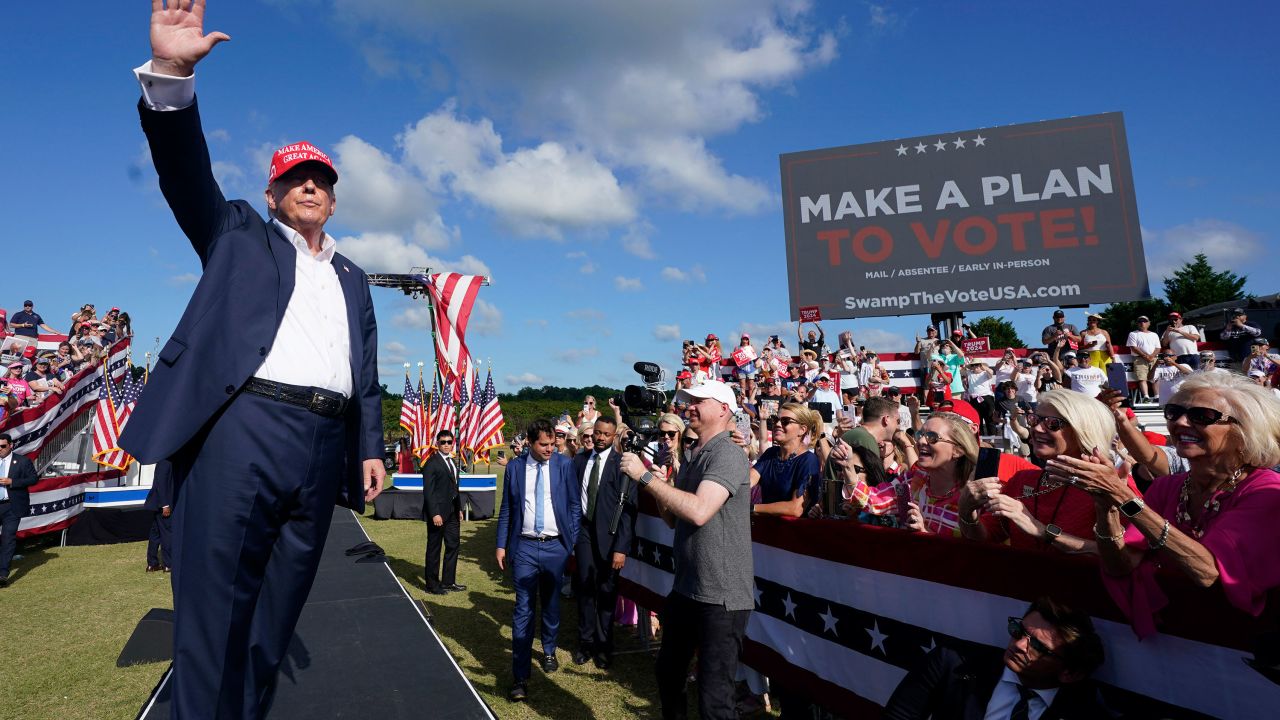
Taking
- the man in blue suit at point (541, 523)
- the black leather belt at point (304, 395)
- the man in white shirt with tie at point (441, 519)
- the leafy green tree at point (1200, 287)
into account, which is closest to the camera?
the black leather belt at point (304, 395)

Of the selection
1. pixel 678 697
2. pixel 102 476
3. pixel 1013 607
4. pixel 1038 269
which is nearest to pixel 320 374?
pixel 678 697

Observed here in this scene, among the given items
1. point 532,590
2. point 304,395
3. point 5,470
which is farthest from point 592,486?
point 5,470

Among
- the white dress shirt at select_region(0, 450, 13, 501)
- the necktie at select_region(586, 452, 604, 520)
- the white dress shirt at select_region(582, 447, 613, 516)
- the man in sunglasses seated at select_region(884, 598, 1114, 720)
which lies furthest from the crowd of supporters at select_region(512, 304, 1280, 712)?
the white dress shirt at select_region(0, 450, 13, 501)

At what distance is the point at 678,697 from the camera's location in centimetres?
338

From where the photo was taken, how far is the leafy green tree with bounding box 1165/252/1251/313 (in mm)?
46500

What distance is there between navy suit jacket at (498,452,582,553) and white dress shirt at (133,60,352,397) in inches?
129

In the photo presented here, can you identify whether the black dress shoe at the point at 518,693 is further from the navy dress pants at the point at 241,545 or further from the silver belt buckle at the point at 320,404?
the silver belt buckle at the point at 320,404

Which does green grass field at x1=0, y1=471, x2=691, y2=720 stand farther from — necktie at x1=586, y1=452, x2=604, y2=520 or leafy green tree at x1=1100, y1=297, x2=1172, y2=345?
leafy green tree at x1=1100, y1=297, x2=1172, y2=345

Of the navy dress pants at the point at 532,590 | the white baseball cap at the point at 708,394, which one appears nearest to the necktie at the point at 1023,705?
the white baseball cap at the point at 708,394

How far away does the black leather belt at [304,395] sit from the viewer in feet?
6.93

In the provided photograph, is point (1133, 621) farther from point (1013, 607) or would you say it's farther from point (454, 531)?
point (454, 531)

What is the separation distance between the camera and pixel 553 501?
553 centimetres

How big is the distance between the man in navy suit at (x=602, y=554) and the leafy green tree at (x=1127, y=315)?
52.1 metres

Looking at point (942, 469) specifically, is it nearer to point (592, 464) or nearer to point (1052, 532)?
point (1052, 532)
